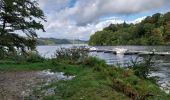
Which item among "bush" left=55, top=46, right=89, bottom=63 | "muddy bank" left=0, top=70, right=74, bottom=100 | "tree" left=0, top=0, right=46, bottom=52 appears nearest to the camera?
"muddy bank" left=0, top=70, right=74, bottom=100

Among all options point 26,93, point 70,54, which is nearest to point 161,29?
point 70,54

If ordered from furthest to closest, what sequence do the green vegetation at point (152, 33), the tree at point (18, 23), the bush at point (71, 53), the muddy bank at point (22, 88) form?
the green vegetation at point (152, 33) → the bush at point (71, 53) → the tree at point (18, 23) → the muddy bank at point (22, 88)

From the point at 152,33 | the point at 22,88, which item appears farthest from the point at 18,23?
the point at 152,33

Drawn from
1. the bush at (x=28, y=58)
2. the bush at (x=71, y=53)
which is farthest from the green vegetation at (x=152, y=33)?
the bush at (x=28, y=58)

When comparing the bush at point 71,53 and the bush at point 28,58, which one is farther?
the bush at point 71,53

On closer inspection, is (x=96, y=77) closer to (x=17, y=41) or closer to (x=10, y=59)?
(x=17, y=41)

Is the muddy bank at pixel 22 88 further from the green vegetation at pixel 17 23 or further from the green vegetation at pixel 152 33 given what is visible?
the green vegetation at pixel 152 33

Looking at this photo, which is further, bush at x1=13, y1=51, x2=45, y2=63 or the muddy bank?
bush at x1=13, y1=51, x2=45, y2=63

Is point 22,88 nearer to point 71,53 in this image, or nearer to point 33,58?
point 33,58

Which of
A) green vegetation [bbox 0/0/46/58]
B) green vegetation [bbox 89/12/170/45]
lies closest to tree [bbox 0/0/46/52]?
green vegetation [bbox 0/0/46/58]

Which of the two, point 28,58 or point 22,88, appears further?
point 28,58

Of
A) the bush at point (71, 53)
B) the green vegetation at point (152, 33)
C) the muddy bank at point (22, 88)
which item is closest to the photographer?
the muddy bank at point (22, 88)

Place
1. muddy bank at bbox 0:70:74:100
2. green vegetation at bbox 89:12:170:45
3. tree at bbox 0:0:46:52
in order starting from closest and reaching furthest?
muddy bank at bbox 0:70:74:100 → tree at bbox 0:0:46:52 → green vegetation at bbox 89:12:170:45

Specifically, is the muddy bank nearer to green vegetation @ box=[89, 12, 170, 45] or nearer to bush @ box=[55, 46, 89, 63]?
bush @ box=[55, 46, 89, 63]
